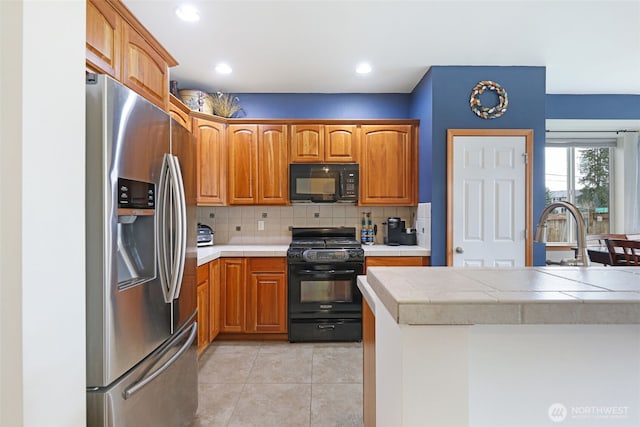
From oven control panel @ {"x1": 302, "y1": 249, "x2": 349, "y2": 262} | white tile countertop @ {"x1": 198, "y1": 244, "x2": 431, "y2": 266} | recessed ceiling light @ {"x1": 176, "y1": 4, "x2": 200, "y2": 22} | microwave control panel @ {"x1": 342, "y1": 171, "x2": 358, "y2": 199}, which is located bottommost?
oven control panel @ {"x1": 302, "y1": 249, "x2": 349, "y2": 262}

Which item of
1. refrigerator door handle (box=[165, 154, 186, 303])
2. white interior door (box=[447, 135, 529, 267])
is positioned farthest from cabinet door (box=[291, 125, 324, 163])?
refrigerator door handle (box=[165, 154, 186, 303])

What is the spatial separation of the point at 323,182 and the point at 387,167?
28.0 inches

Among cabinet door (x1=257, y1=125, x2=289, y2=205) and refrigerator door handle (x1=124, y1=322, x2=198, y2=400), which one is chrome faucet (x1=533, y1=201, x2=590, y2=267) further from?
cabinet door (x1=257, y1=125, x2=289, y2=205)

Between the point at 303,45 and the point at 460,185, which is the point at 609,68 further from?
the point at 303,45

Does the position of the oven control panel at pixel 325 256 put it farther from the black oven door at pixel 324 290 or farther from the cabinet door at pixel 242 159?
the cabinet door at pixel 242 159

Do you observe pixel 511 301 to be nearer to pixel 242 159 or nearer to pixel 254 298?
pixel 254 298

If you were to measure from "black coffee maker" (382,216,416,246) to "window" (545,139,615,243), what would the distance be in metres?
2.36

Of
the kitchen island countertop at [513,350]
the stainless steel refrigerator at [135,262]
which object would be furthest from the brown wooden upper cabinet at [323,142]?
the kitchen island countertop at [513,350]

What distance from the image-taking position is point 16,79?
0.80 metres

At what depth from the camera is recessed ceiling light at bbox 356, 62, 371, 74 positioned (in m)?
3.00

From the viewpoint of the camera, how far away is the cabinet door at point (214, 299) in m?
2.92

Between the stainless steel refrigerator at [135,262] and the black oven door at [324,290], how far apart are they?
1437 millimetres

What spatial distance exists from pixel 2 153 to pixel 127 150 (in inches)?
18.4

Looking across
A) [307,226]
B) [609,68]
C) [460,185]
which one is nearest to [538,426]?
[460,185]
